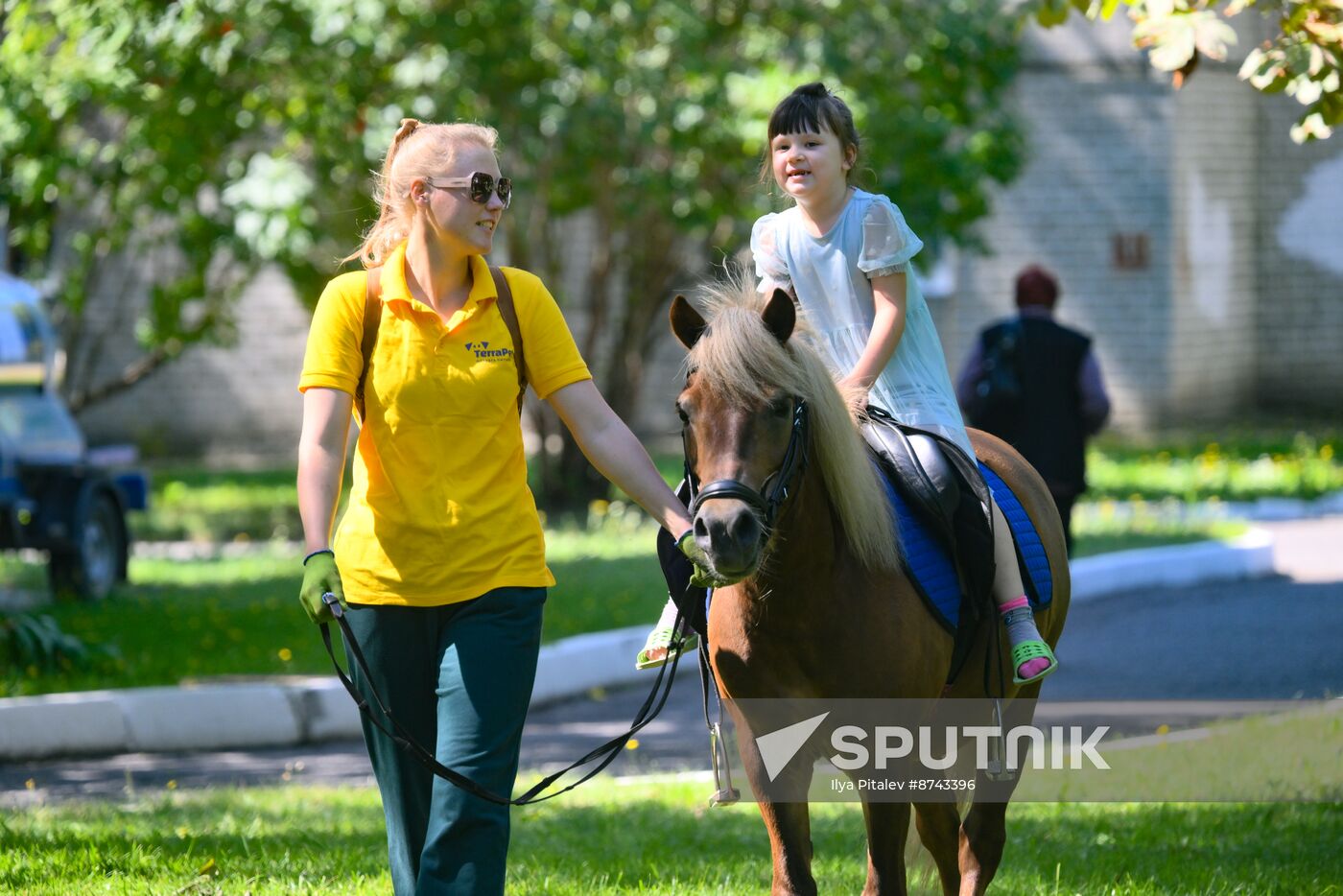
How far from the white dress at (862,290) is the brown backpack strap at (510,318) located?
837 mm

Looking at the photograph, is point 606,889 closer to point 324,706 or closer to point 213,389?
point 324,706

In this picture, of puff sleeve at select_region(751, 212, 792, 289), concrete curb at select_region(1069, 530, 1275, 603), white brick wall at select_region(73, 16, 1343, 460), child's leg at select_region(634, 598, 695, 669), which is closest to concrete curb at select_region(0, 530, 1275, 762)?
concrete curb at select_region(1069, 530, 1275, 603)

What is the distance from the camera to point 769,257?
484cm

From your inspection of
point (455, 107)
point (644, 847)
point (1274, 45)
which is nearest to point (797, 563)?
point (644, 847)

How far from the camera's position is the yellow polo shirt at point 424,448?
3.98 m

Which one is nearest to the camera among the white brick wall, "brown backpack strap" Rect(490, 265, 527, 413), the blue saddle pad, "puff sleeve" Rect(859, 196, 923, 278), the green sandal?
"brown backpack strap" Rect(490, 265, 527, 413)

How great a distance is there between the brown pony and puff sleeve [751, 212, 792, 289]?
38 centimetres

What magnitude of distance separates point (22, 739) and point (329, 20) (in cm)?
626

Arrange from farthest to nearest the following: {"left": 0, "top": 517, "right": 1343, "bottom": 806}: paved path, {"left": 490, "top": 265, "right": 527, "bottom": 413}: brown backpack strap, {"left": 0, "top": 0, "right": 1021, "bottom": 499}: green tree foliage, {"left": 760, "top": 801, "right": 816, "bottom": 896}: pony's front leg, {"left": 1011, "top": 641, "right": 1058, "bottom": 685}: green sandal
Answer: {"left": 0, "top": 0, "right": 1021, "bottom": 499}: green tree foliage, {"left": 0, "top": 517, "right": 1343, "bottom": 806}: paved path, {"left": 1011, "top": 641, "right": 1058, "bottom": 685}: green sandal, {"left": 760, "top": 801, "right": 816, "bottom": 896}: pony's front leg, {"left": 490, "top": 265, "right": 527, "bottom": 413}: brown backpack strap

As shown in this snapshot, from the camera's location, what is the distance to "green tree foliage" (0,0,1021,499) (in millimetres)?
12492

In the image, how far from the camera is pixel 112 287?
71.5 feet

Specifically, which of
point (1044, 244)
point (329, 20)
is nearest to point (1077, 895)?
point (329, 20)

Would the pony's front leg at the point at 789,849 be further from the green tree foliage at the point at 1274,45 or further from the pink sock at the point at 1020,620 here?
the green tree foliage at the point at 1274,45

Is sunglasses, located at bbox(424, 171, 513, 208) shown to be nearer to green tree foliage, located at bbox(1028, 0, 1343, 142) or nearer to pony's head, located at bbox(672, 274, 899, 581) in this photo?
pony's head, located at bbox(672, 274, 899, 581)
